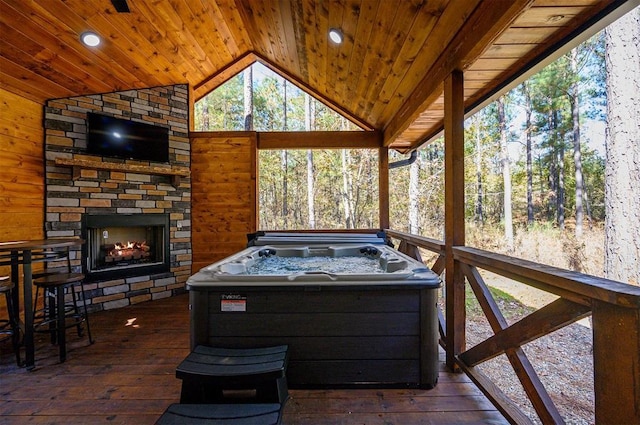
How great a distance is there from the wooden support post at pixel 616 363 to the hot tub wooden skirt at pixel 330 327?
80cm

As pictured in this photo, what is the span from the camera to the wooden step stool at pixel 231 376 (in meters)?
1.43

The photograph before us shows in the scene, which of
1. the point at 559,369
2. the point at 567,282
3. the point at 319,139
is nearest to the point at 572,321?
the point at 567,282

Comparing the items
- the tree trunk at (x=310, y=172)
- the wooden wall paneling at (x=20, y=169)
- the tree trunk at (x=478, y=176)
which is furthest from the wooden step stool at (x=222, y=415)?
the tree trunk at (x=478, y=176)

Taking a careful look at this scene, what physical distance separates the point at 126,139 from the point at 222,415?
3.60 m

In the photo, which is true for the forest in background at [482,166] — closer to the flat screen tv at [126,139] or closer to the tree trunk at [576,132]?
the tree trunk at [576,132]

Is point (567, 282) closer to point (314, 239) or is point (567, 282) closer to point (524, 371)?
point (524, 371)

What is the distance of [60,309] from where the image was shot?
223cm

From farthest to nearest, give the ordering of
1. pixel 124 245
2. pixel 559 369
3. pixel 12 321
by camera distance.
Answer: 1. pixel 124 245
2. pixel 559 369
3. pixel 12 321

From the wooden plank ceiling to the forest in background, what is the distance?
4.51 meters

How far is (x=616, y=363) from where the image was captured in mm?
953

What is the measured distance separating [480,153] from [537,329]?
11.3m

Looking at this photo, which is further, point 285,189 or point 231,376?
point 285,189

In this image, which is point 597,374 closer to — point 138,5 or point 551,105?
point 138,5

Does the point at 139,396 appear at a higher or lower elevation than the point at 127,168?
lower
